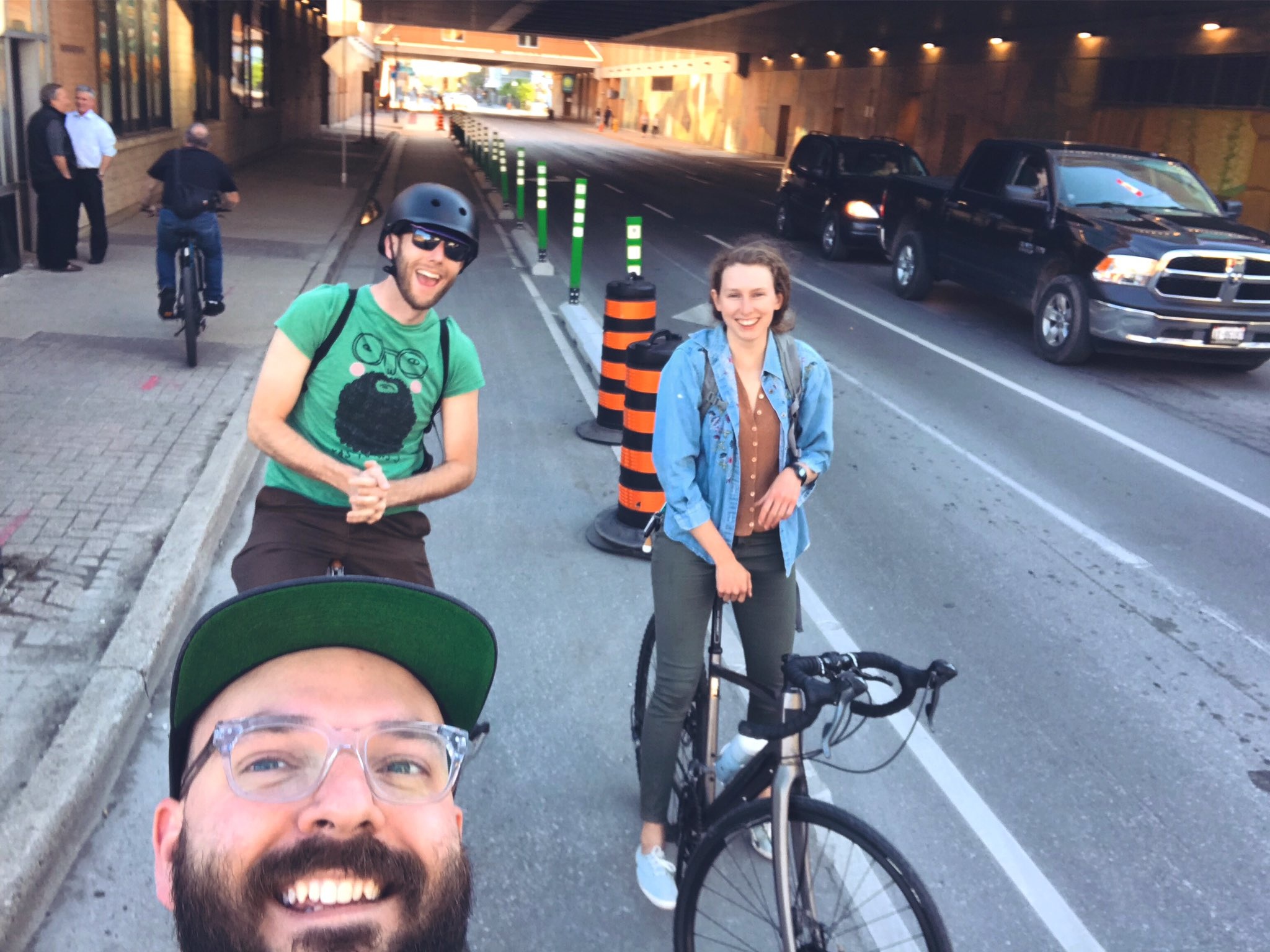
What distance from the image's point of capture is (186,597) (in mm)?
5301

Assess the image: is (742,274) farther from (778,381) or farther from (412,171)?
(412,171)

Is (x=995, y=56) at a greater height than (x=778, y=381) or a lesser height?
greater

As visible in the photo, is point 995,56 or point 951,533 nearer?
point 951,533

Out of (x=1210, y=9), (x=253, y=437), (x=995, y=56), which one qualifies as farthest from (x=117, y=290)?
(x=995, y=56)

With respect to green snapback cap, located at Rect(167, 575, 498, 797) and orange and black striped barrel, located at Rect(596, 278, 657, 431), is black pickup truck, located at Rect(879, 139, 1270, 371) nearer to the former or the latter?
orange and black striped barrel, located at Rect(596, 278, 657, 431)

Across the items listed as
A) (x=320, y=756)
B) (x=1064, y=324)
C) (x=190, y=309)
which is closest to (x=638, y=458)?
(x=190, y=309)

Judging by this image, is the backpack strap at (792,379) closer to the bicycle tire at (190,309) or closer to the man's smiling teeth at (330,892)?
the man's smiling teeth at (330,892)

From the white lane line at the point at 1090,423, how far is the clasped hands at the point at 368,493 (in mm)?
6752

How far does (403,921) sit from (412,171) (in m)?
31.2

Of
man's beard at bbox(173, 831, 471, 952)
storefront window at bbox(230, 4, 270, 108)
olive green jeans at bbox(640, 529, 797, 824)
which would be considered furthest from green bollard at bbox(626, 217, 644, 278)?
storefront window at bbox(230, 4, 270, 108)

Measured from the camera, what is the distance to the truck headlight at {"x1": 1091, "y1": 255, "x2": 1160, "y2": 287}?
36.4 ft

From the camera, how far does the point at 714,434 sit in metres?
3.25

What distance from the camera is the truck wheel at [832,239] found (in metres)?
18.8

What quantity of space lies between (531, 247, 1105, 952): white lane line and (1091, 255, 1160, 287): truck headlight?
728 cm
